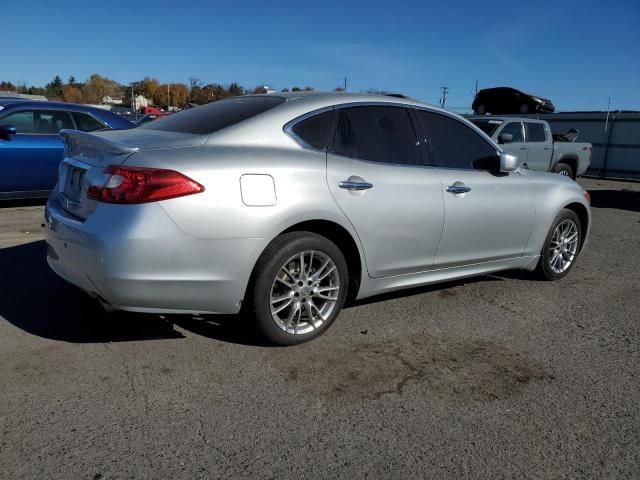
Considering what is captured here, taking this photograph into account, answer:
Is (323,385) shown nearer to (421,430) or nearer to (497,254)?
(421,430)

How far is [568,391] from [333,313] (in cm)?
147

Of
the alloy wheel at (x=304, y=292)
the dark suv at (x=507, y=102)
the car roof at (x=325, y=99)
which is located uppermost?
the dark suv at (x=507, y=102)

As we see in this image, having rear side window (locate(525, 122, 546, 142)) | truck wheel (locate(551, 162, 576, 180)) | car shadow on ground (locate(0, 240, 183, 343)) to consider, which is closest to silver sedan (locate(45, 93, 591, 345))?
car shadow on ground (locate(0, 240, 183, 343))

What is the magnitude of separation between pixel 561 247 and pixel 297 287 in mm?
3118

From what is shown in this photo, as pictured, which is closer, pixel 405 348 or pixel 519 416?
pixel 519 416

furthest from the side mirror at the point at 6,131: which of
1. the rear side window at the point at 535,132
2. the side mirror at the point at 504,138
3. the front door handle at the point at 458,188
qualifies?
the rear side window at the point at 535,132

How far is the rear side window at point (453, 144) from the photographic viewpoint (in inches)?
168

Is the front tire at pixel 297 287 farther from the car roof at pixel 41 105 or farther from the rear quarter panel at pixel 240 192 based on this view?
the car roof at pixel 41 105

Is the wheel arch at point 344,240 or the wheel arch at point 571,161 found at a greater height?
the wheel arch at point 571,161

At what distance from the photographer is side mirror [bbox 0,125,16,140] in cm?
744

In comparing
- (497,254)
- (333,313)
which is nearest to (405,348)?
(333,313)

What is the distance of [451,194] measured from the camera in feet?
13.7

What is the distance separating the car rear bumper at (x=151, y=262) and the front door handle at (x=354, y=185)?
71cm

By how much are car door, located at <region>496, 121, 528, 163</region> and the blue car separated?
8.52 metres
